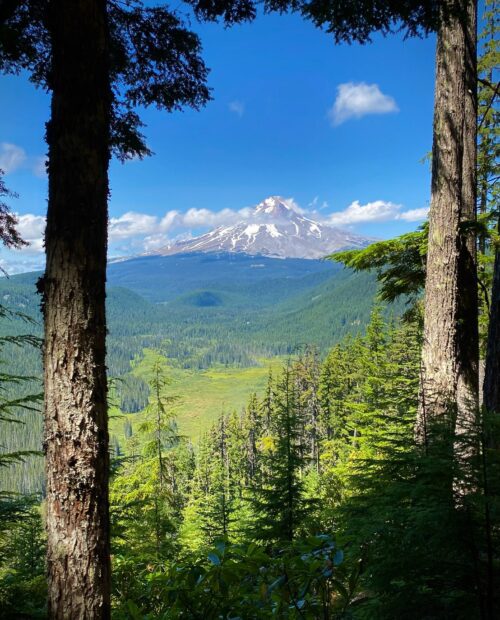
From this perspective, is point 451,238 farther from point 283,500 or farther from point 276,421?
point 283,500

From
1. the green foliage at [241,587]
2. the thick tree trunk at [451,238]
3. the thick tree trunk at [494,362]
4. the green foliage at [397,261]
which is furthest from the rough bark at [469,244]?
the green foliage at [241,587]

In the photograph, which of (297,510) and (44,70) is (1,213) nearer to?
(44,70)

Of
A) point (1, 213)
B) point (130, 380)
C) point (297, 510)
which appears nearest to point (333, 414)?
point (297, 510)

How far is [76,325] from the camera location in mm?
2525

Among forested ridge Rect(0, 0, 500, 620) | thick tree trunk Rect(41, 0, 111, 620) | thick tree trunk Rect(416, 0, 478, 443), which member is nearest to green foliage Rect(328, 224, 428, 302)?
forested ridge Rect(0, 0, 500, 620)

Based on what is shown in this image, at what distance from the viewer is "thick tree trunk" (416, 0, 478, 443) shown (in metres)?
4.19

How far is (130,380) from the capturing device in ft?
652

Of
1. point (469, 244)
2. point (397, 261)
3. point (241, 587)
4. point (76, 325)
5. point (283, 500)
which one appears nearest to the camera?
point (241, 587)

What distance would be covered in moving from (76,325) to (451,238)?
12.4 ft

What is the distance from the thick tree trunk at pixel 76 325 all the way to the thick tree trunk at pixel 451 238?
10.6ft

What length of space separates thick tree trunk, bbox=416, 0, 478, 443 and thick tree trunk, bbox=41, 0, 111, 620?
3.24 meters

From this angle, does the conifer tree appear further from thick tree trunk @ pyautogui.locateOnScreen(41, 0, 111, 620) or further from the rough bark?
thick tree trunk @ pyautogui.locateOnScreen(41, 0, 111, 620)

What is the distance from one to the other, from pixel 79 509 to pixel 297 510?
3.66m

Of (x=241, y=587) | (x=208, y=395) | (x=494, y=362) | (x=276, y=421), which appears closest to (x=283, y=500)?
(x=276, y=421)
